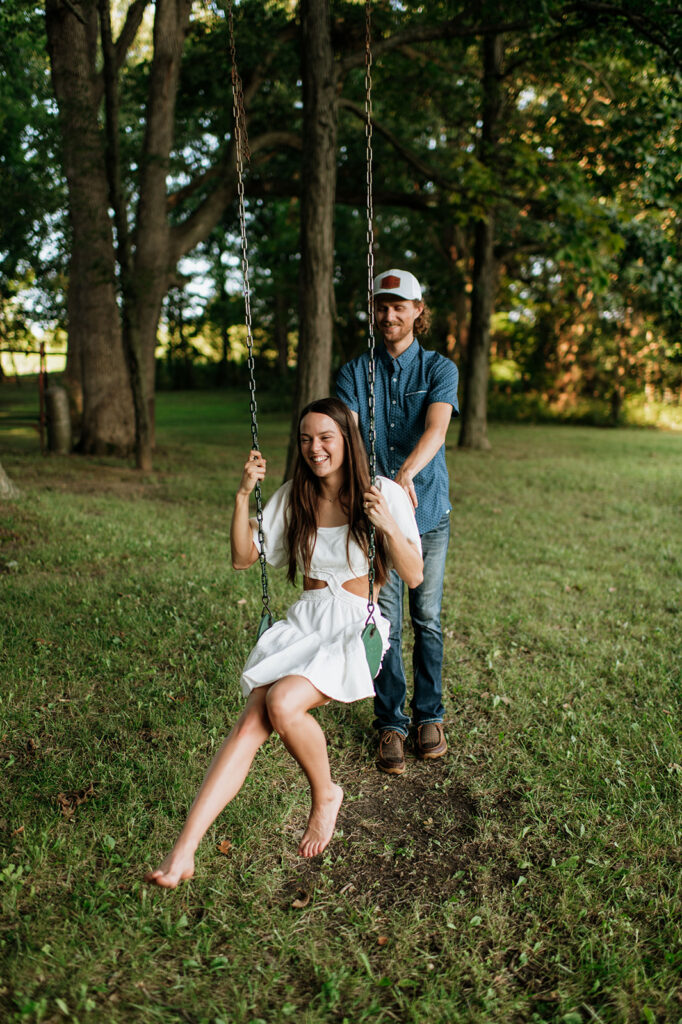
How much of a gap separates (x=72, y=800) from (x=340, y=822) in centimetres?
116

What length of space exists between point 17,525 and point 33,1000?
5.40 meters

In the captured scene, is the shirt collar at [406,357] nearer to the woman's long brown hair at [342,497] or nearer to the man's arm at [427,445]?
the man's arm at [427,445]

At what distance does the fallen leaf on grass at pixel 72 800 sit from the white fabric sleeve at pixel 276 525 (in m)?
1.31

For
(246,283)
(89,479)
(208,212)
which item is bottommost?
(89,479)

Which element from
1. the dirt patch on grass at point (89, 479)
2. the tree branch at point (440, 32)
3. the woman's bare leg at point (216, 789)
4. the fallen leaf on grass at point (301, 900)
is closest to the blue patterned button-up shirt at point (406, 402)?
the woman's bare leg at point (216, 789)

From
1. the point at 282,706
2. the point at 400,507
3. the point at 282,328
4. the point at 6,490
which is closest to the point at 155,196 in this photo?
the point at 6,490

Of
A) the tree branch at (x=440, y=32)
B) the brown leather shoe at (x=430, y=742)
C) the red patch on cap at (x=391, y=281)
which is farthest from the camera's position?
the tree branch at (x=440, y=32)

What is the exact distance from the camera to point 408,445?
3555mm

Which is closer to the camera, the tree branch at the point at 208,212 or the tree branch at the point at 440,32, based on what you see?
the tree branch at the point at 440,32

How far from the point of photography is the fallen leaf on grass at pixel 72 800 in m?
3.07

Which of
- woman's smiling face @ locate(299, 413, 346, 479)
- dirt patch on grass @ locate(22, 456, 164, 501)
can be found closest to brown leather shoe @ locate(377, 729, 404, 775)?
woman's smiling face @ locate(299, 413, 346, 479)

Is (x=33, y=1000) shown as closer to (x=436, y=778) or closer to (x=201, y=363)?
(x=436, y=778)

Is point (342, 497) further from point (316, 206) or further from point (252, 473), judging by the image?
point (316, 206)

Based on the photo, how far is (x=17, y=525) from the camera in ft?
22.7
